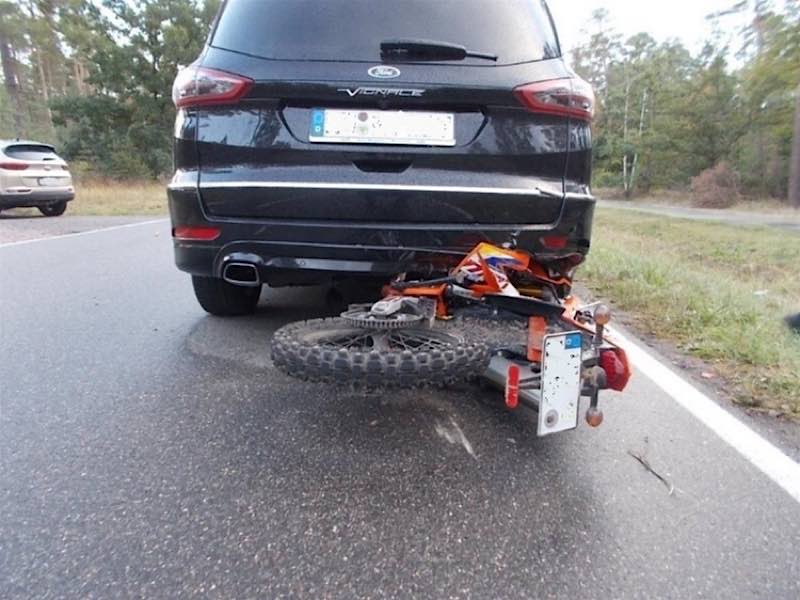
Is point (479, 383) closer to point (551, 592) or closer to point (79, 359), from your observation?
point (551, 592)

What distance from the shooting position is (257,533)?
1.59m

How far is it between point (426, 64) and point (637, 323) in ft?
8.85

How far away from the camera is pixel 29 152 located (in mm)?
12758

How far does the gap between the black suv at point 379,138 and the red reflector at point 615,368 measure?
1.92 ft

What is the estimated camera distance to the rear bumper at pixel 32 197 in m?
12.3

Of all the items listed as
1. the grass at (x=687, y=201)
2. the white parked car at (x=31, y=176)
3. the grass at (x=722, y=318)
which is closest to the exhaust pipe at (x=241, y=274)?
the grass at (x=722, y=318)

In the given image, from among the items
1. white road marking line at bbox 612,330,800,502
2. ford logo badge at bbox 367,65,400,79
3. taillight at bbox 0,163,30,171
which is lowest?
white road marking line at bbox 612,330,800,502

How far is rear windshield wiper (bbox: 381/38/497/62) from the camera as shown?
2.29 metres

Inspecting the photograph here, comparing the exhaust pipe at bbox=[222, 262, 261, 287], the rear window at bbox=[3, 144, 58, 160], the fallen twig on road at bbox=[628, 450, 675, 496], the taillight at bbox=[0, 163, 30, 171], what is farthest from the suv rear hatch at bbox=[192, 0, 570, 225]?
the rear window at bbox=[3, 144, 58, 160]

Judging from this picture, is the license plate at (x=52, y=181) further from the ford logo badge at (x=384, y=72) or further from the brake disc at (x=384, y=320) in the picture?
the brake disc at (x=384, y=320)

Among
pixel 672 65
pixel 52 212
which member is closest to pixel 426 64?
pixel 52 212

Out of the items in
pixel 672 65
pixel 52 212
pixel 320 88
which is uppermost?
pixel 672 65

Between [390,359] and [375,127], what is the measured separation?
Answer: 958mm

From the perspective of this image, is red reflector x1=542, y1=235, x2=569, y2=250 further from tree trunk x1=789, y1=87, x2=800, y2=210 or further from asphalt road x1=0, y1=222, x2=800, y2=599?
tree trunk x1=789, y1=87, x2=800, y2=210
